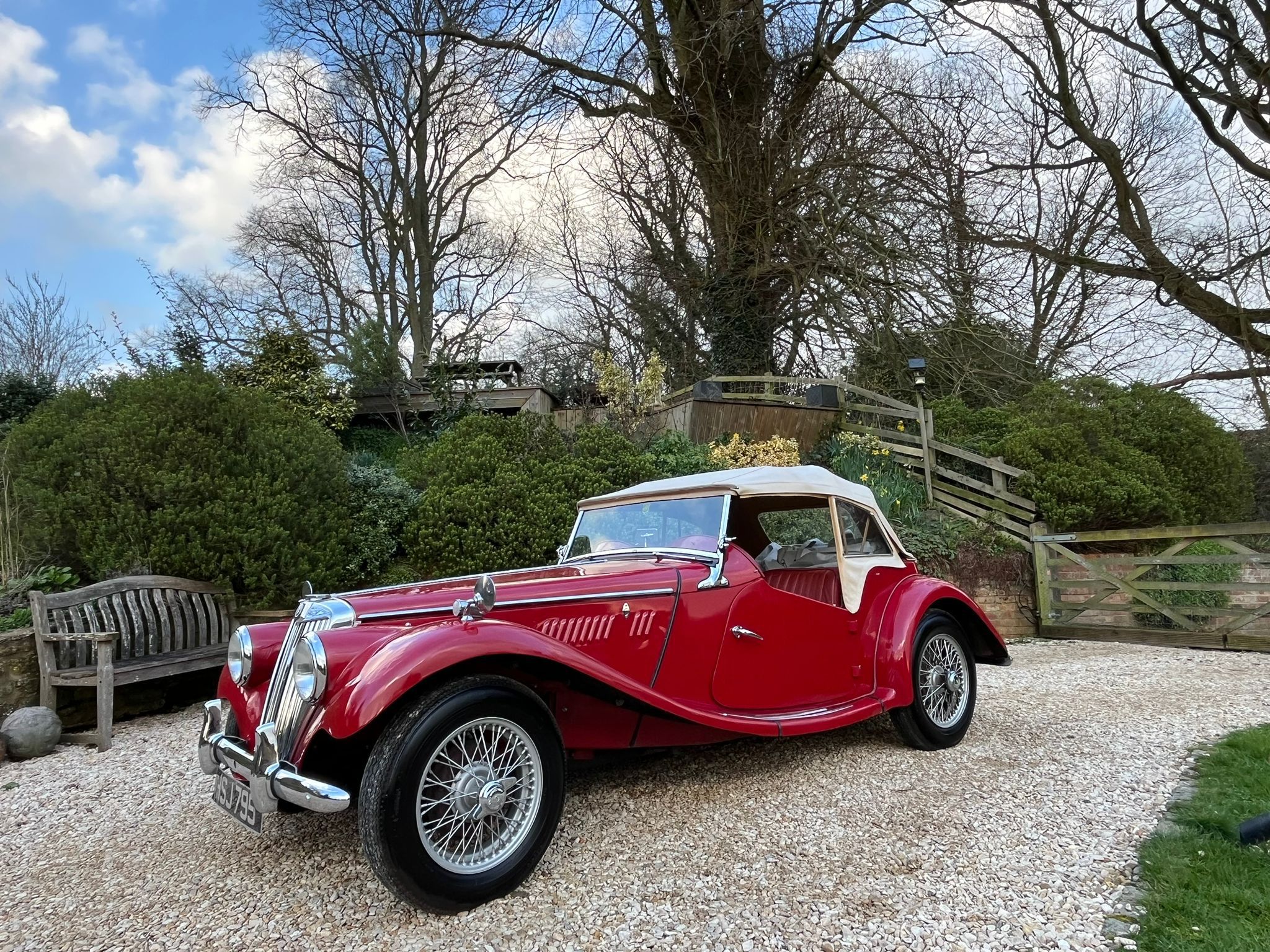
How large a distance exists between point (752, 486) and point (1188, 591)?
8.97 m

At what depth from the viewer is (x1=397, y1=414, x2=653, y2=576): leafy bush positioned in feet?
24.5

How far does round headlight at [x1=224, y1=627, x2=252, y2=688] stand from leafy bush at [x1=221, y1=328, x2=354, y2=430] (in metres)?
9.60

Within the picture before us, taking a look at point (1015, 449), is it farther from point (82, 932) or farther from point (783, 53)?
point (82, 932)

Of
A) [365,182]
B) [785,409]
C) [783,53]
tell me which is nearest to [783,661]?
[785,409]

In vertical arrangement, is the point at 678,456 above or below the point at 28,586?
above

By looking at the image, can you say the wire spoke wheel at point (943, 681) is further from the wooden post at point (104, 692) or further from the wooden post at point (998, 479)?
the wooden post at point (998, 479)

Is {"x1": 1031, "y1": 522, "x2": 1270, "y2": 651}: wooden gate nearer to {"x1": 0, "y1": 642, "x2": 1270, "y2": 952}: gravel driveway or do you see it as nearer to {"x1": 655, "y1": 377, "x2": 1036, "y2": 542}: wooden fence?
{"x1": 655, "y1": 377, "x2": 1036, "y2": 542}: wooden fence

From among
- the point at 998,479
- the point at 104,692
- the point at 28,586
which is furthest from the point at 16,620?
the point at 998,479

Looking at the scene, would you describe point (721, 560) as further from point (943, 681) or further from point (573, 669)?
point (943, 681)

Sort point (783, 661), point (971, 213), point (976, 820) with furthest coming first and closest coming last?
point (971, 213), point (783, 661), point (976, 820)

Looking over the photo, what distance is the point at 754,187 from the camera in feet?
40.9

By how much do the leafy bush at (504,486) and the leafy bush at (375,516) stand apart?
221 millimetres

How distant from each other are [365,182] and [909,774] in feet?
70.3

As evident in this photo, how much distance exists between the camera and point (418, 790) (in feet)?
8.20
